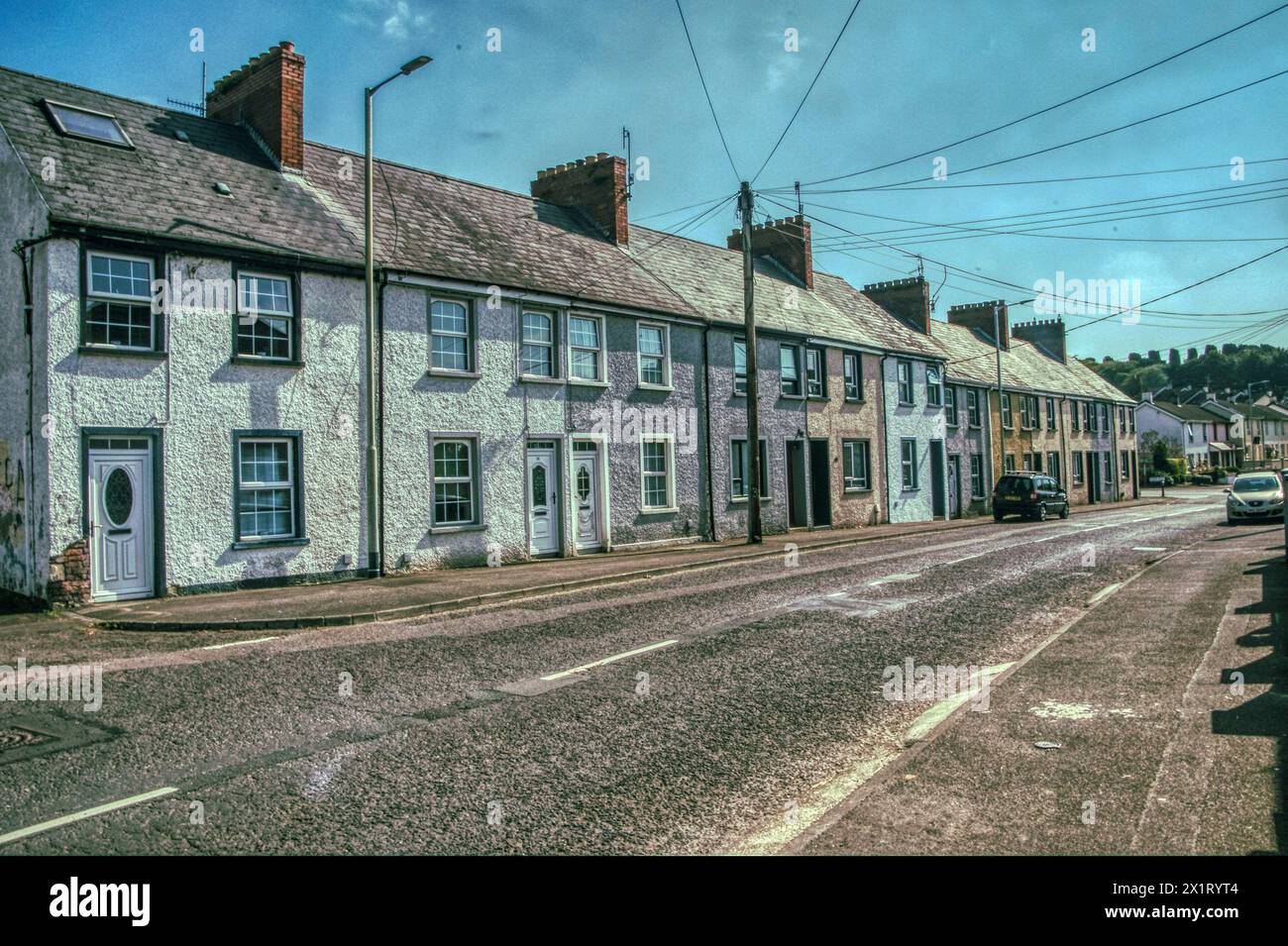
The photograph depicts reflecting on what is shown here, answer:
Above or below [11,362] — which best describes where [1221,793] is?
below

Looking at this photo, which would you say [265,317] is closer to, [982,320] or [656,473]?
[656,473]

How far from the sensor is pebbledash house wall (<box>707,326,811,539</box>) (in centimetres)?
2467

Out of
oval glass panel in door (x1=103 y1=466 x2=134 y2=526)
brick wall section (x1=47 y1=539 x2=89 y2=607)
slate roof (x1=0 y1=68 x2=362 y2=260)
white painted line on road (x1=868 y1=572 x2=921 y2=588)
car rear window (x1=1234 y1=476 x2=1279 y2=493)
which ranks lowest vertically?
white painted line on road (x1=868 y1=572 x2=921 y2=588)

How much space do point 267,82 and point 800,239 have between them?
2071 centimetres

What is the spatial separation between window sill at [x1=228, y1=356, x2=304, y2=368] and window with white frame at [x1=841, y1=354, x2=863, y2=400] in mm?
20418

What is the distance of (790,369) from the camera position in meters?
28.3

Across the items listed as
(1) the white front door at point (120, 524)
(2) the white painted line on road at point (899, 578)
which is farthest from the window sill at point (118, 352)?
(2) the white painted line on road at point (899, 578)

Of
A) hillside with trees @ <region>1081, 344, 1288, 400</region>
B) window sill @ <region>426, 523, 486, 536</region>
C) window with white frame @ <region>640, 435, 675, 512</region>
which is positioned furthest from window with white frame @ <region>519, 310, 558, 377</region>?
hillside with trees @ <region>1081, 344, 1288, 400</region>

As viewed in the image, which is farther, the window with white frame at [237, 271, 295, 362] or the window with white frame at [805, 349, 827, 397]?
the window with white frame at [805, 349, 827, 397]

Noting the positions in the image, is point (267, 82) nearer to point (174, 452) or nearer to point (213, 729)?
point (174, 452)

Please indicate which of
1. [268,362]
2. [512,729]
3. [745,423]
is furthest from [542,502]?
[512,729]

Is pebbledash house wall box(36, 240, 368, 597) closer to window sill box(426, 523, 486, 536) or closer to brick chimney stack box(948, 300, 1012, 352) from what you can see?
window sill box(426, 523, 486, 536)
